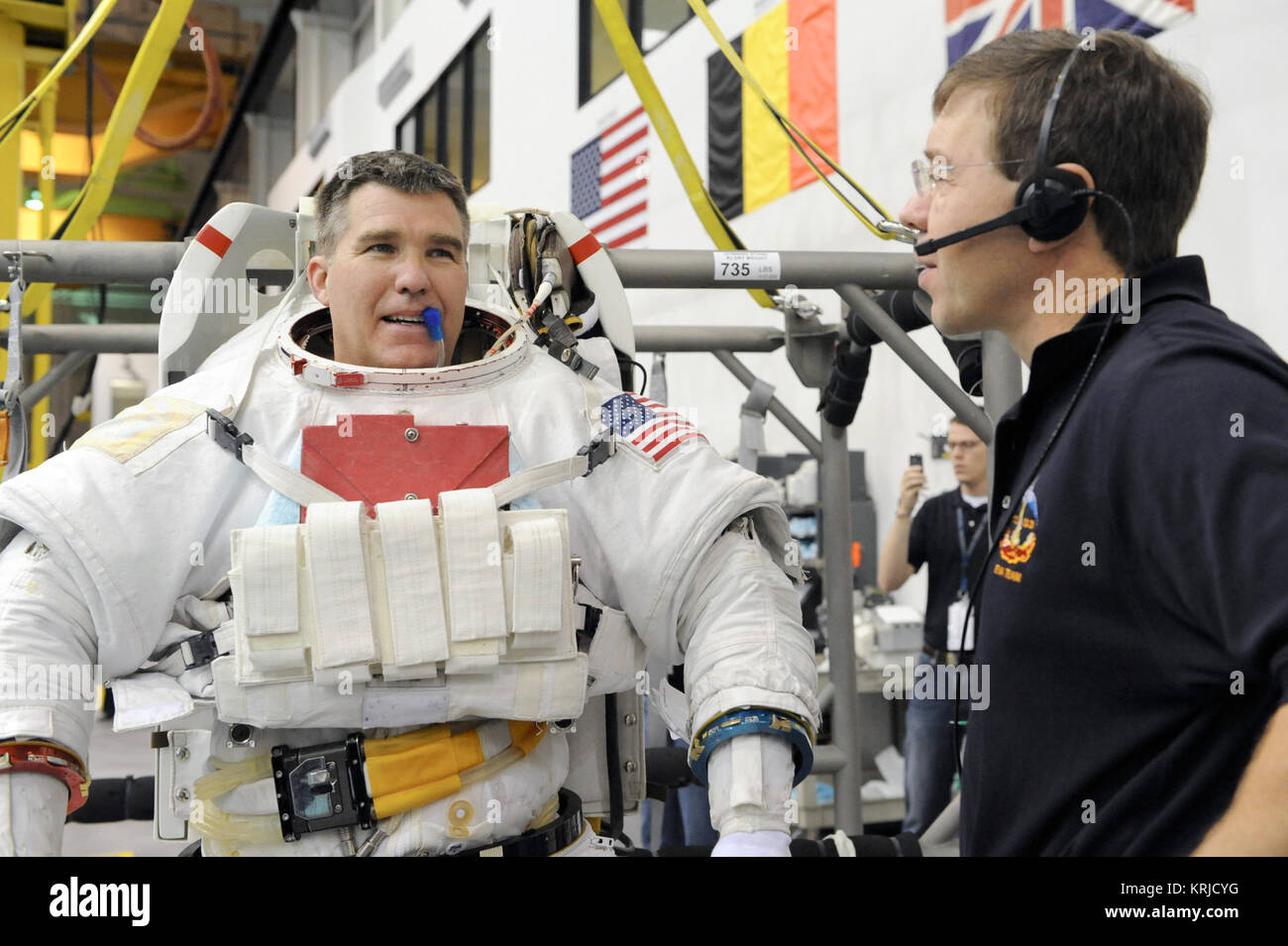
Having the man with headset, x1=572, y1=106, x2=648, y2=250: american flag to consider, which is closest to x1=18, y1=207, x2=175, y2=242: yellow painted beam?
x1=572, y1=106, x2=648, y2=250: american flag

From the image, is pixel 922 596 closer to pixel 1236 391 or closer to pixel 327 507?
pixel 327 507

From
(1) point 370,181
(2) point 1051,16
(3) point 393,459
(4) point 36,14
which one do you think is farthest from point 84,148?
(3) point 393,459

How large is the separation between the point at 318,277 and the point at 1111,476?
5.11 ft

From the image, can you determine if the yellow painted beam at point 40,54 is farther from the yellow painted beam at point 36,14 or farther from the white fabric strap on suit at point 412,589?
the white fabric strap on suit at point 412,589

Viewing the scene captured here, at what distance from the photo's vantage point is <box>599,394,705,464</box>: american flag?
178cm

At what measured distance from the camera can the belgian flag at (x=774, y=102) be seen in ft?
18.3

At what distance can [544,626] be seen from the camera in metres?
1.54

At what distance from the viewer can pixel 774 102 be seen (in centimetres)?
605

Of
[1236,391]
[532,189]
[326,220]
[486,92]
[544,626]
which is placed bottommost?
[544,626]

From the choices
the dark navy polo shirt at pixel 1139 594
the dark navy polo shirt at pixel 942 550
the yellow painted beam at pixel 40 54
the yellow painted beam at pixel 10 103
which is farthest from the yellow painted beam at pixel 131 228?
the dark navy polo shirt at pixel 1139 594

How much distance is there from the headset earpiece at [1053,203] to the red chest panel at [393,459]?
0.92 m

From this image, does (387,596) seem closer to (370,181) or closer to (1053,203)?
(370,181)
